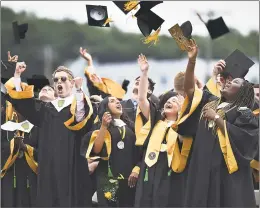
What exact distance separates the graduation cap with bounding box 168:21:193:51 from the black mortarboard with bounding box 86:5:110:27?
7.80ft

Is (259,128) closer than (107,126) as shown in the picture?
Yes

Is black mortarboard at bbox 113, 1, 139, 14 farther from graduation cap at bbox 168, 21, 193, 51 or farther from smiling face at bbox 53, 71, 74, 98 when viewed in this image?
graduation cap at bbox 168, 21, 193, 51

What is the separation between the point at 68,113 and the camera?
1306cm

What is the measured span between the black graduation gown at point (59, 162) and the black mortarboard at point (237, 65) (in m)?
2.17

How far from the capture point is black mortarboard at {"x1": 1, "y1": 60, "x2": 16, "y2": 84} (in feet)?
42.9

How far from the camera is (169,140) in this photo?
39.1 feet

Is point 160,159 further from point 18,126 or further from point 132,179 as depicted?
point 18,126

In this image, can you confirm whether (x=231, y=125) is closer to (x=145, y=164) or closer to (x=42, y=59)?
(x=145, y=164)

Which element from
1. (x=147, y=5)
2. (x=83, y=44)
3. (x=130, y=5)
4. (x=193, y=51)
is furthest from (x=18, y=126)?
(x=83, y=44)

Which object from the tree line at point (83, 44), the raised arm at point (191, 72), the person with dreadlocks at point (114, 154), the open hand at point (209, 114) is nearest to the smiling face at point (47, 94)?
the person with dreadlocks at point (114, 154)

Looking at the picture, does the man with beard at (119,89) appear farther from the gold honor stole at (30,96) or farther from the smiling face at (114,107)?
the gold honor stole at (30,96)

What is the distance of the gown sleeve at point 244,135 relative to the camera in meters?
10.9

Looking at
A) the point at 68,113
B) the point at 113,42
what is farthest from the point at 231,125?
the point at 113,42

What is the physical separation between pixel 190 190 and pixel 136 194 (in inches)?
45.0
